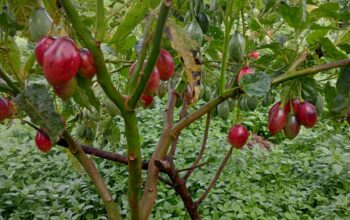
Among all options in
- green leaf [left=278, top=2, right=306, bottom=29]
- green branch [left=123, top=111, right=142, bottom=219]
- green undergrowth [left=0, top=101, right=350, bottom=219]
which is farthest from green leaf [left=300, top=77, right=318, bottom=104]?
green undergrowth [left=0, top=101, right=350, bottom=219]

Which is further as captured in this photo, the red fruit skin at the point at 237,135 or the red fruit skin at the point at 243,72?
the red fruit skin at the point at 237,135

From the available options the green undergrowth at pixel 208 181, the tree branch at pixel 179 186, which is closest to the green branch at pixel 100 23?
the tree branch at pixel 179 186

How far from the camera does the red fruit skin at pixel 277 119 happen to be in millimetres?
816

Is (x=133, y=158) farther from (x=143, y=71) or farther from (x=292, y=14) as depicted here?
(x=292, y=14)

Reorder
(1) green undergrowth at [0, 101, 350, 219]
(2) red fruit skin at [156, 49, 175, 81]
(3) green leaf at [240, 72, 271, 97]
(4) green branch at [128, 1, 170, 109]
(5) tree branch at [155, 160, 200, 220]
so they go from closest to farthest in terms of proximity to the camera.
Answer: (4) green branch at [128, 1, 170, 109] < (2) red fruit skin at [156, 49, 175, 81] < (3) green leaf at [240, 72, 271, 97] < (5) tree branch at [155, 160, 200, 220] < (1) green undergrowth at [0, 101, 350, 219]

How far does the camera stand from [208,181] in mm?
2344

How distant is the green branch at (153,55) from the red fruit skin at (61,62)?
73mm

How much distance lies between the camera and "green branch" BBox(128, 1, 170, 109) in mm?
449

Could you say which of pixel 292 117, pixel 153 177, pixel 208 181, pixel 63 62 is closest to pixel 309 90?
pixel 292 117

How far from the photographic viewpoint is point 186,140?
9.37 feet

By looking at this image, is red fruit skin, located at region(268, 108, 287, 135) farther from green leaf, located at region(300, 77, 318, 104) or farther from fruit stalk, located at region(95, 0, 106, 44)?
fruit stalk, located at region(95, 0, 106, 44)

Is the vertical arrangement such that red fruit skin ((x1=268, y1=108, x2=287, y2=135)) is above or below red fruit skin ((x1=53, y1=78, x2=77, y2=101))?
above

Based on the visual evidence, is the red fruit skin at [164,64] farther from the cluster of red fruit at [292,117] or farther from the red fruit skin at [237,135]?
the red fruit skin at [237,135]

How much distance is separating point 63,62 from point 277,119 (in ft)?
1.53
